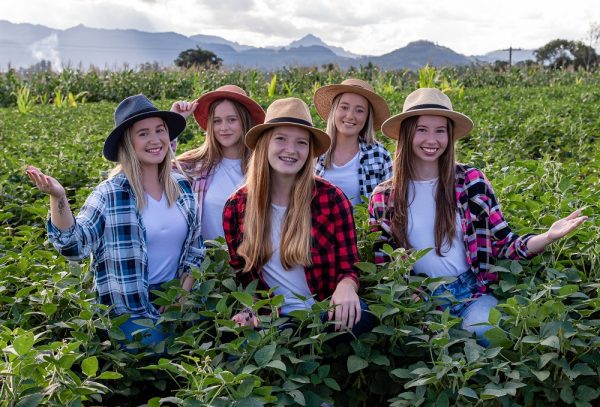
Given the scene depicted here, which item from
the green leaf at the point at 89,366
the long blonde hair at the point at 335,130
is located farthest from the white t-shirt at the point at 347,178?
the green leaf at the point at 89,366

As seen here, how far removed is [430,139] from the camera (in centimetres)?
312

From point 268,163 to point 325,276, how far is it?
0.56 meters

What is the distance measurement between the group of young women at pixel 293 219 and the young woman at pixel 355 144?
1023 mm

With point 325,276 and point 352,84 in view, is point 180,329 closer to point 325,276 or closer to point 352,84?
point 325,276

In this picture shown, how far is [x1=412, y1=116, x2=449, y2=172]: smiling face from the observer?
3.11m

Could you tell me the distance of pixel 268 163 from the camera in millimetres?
3018

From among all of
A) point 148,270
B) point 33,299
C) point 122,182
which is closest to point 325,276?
point 148,270

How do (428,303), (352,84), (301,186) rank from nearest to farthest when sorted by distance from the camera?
A: (428,303)
(301,186)
(352,84)

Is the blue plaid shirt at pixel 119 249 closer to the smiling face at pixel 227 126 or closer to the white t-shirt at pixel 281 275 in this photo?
the white t-shirt at pixel 281 275

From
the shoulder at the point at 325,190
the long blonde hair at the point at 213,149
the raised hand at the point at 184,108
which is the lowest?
the shoulder at the point at 325,190

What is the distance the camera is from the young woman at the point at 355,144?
4.34 m

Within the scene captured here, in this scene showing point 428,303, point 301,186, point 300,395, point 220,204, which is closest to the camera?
point 300,395

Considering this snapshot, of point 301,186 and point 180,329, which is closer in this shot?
A: point 180,329

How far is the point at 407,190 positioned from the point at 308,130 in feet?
1.80
